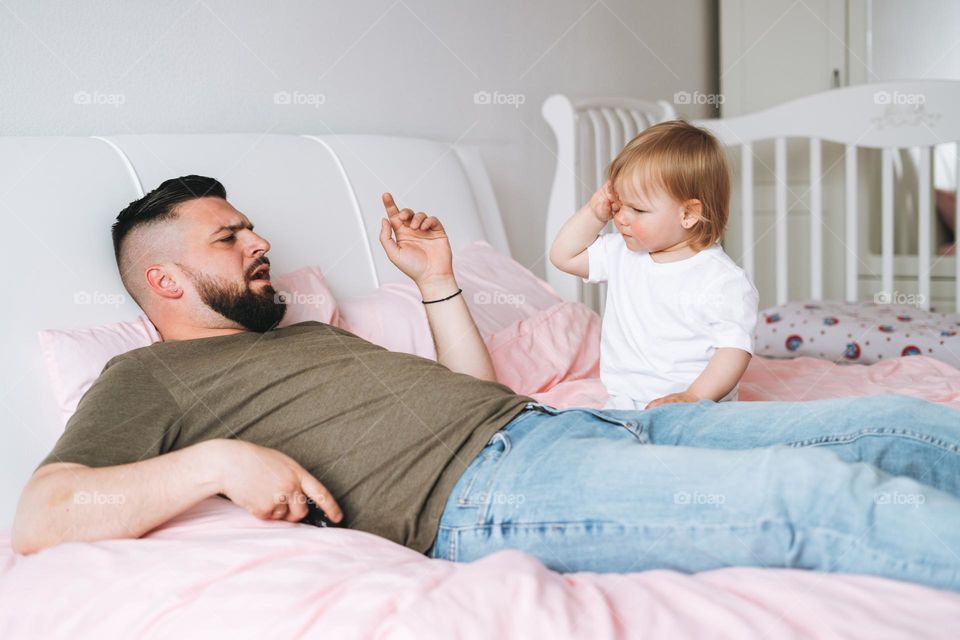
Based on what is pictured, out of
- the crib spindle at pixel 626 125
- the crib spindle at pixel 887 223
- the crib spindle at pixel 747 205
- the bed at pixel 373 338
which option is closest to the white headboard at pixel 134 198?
the bed at pixel 373 338

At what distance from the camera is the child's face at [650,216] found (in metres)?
1.25

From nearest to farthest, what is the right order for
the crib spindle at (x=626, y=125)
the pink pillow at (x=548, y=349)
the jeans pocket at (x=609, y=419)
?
the jeans pocket at (x=609, y=419) → the pink pillow at (x=548, y=349) → the crib spindle at (x=626, y=125)

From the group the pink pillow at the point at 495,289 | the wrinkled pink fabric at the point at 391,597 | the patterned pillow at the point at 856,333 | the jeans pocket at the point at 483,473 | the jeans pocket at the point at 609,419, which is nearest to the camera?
the wrinkled pink fabric at the point at 391,597

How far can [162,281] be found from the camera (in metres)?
1.12

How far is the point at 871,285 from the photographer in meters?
2.86

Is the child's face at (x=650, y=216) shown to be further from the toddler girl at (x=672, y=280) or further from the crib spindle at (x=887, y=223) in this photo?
the crib spindle at (x=887, y=223)

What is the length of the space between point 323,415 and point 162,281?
31cm

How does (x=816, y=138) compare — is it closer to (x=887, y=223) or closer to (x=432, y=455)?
(x=887, y=223)

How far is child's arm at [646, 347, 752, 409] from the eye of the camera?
120 cm

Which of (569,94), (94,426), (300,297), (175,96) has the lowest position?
(94,426)

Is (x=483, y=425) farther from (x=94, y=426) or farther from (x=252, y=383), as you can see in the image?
(x=94, y=426)

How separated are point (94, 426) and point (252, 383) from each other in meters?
0.18

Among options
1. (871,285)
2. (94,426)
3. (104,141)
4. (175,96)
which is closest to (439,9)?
(175,96)

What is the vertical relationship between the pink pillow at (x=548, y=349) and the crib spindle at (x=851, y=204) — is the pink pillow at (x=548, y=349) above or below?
below
